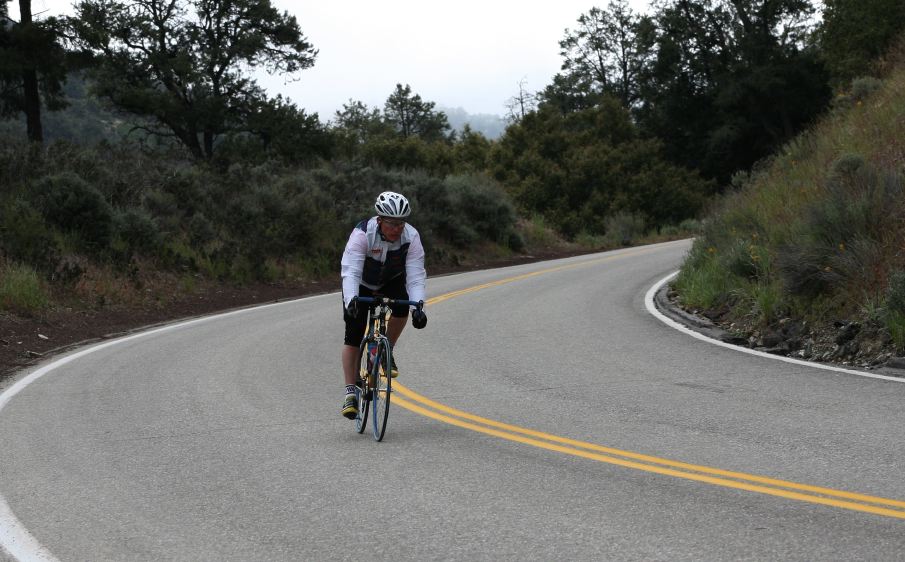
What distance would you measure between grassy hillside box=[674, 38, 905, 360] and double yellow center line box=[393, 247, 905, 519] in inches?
183

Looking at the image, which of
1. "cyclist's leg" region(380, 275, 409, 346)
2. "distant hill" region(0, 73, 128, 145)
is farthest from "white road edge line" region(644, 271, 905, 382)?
"distant hill" region(0, 73, 128, 145)

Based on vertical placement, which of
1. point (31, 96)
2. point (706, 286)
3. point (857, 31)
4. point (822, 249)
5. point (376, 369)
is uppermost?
point (857, 31)

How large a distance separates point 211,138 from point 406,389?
35.4 m

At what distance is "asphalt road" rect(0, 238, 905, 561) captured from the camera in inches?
197

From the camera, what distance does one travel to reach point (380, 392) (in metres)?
7.84

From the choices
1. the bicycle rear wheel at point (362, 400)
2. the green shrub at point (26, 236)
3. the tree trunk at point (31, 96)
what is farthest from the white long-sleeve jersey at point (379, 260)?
the tree trunk at point (31, 96)

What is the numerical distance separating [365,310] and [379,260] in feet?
1.48

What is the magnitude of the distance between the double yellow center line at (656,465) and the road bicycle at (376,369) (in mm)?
744

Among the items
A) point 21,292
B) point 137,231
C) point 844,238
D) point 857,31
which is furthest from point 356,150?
point 844,238

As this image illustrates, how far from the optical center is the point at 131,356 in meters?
12.7

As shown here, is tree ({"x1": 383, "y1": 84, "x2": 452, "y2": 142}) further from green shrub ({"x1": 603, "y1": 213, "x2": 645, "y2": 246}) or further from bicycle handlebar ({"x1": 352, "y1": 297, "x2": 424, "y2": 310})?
bicycle handlebar ({"x1": 352, "y1": 297, "x2": 424, "y2": 310})

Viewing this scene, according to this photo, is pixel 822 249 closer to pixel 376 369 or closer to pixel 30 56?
pixel 376 369

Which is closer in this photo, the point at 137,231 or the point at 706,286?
the point at 706,286

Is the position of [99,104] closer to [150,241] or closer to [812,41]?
[150,241]
